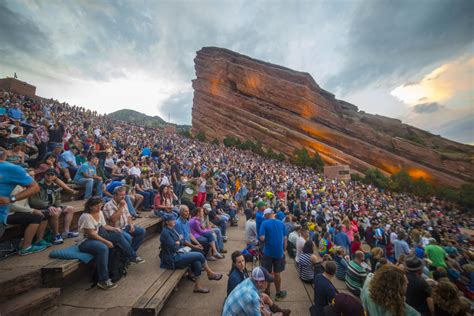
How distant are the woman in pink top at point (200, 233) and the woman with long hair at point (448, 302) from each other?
466 cm

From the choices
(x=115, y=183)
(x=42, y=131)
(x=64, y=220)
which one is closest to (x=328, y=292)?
(x=64, y=220)

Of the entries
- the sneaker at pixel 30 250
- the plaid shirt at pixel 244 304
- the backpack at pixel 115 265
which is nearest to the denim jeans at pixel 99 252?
the backpack at pixel 115 265

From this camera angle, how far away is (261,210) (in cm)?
654

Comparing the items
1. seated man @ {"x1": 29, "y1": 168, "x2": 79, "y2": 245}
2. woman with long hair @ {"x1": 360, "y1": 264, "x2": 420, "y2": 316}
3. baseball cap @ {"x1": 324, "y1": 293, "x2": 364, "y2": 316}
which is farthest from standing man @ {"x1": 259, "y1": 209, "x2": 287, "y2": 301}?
seated man @ {"x1": 29, "y1": 168, "x2": 79, "y2": 245}

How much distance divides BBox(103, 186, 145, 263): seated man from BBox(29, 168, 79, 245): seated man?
0.88 m

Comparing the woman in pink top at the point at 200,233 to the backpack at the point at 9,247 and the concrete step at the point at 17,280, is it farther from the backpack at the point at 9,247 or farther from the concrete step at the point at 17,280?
the backpack at the point at 9,247

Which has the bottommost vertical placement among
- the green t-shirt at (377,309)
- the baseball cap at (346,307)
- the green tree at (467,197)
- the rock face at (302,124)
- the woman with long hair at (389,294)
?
the baseball cap at (346,307)

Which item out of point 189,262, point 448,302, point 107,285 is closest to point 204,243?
point 189,262

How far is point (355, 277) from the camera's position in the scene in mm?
5277

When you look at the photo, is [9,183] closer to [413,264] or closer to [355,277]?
[413,264]

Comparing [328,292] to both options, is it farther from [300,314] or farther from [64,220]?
[64,220]

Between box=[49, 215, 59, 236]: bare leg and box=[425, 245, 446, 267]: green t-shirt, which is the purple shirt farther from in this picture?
box=[425, 245, 446, 267]: green t-shirt

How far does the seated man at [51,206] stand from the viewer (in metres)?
4.12

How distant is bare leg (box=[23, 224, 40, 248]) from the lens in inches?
148
